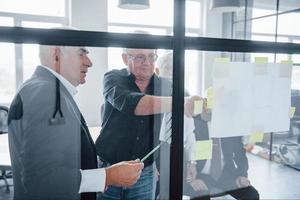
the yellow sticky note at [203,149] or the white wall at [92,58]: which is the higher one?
the white wall at [92,58]

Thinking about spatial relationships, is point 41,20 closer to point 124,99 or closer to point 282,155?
point 124,99

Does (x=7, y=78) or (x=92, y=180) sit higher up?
(x=7, y=78)

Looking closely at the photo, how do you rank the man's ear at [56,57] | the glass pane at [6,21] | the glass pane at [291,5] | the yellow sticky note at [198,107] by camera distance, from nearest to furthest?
1. the glass pane at [6,21]
2. the man's ear at [56,57]
3. the yellow sticky note at [198,107]
4. the glass pane at [291,5]

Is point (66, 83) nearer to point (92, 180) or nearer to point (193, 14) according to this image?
point (92, 180)

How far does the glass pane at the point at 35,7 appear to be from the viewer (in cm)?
95

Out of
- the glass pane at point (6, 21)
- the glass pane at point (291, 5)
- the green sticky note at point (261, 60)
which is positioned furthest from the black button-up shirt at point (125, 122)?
the glass pane at point (291, 5)

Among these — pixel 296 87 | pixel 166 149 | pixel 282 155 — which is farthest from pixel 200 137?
pixel 282 155

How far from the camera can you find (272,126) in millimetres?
1527

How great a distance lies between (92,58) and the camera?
1094mm

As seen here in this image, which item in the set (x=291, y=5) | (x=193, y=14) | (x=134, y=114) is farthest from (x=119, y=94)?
(x=291, y=5)

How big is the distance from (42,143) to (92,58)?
1.20ft

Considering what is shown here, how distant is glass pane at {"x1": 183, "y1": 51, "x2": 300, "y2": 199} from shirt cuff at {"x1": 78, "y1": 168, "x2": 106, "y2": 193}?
0.40 metres

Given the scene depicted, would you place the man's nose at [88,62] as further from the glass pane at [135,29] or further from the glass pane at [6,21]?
the glass pane at [6,21]

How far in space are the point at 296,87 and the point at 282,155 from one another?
1.59 meters
